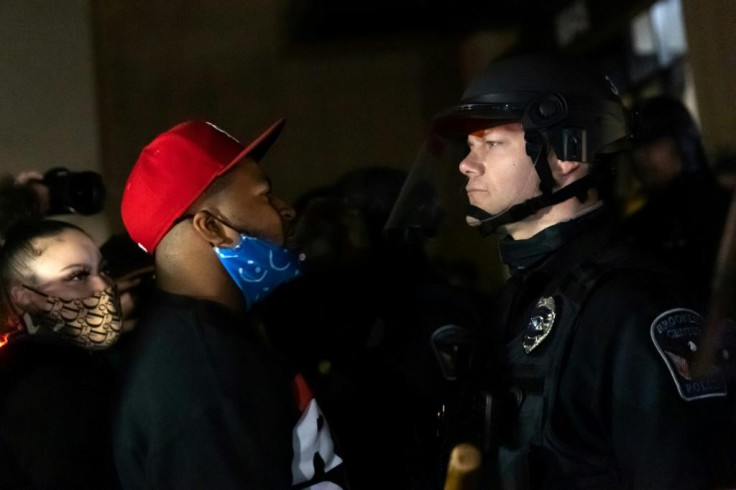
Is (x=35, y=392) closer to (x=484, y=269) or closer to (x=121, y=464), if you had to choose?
(x=121, y=464)

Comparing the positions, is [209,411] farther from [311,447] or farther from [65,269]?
[65,269]

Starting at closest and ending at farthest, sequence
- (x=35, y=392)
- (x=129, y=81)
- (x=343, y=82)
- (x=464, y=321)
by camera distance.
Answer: (x=35, y=392), (x=464, y=321), (x=129, y=81), (x=343, y=82)

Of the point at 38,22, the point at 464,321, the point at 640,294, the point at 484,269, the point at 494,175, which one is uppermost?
the point at 38,22

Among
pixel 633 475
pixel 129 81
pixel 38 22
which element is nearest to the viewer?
pixel 633 475

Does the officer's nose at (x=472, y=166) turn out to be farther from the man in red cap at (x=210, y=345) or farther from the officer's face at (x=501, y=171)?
the man in red cap at (x=210, y=345)

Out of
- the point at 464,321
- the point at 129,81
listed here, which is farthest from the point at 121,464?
the point at 129,81

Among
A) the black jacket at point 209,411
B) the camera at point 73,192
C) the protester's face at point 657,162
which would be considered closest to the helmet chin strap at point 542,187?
the black jacket at point 209,411

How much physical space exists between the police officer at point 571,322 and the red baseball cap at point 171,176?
0.54 metres

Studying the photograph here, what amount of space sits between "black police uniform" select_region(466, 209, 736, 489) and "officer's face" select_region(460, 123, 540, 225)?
6.9 inches

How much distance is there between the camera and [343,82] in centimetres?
571

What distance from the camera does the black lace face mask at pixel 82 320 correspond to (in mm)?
2770

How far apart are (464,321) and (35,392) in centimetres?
134

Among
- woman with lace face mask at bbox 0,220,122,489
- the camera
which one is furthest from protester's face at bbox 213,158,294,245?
the camera

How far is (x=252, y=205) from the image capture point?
2.48 meters
